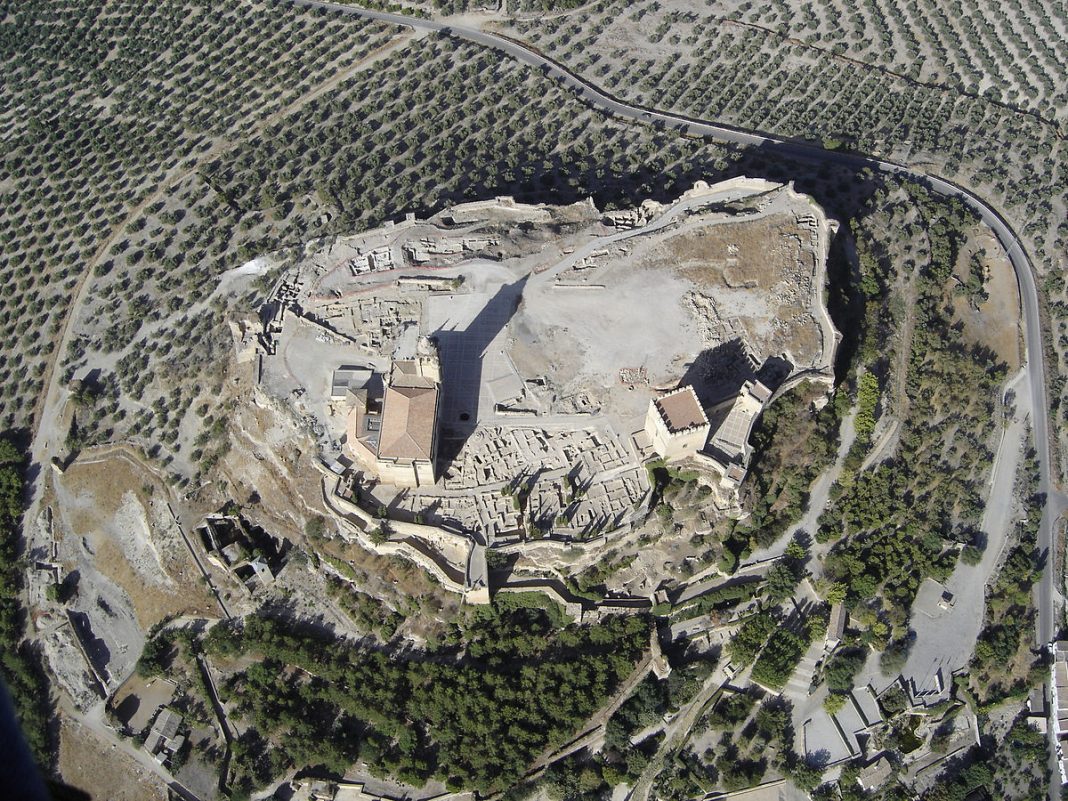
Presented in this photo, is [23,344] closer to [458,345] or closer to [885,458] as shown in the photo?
[458,345]

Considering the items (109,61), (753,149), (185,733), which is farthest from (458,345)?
(109,61)

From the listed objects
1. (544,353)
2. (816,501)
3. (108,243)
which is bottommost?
(816,501)

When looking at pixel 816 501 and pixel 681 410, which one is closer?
pixel 681 410

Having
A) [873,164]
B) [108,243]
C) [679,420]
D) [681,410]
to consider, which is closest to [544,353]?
[681,410]

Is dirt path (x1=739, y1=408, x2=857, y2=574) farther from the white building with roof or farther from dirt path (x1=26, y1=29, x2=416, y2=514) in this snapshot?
dirt path (x1=26, y1=29, x2=416, y2=514)

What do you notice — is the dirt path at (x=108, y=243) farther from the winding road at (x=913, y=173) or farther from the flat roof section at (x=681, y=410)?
the flat roof section at (x=681, y=410)

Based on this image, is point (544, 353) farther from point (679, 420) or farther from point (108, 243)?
point (108, 243)

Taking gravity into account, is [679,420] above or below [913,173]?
below
